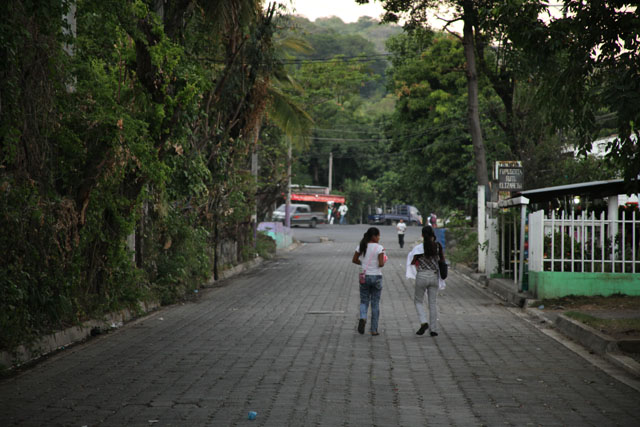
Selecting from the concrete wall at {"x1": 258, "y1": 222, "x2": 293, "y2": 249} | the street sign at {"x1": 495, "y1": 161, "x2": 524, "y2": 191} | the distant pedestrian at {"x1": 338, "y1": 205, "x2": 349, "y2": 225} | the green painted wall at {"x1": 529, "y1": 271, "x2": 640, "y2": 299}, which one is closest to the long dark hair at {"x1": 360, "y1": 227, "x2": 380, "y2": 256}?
the green painted wall at {"x1": 529, "y1": 271, "x2": 640, "y2": 299}

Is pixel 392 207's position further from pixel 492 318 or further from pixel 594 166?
pixel 492 318

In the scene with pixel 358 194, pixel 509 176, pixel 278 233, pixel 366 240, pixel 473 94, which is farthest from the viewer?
pixel 358 194

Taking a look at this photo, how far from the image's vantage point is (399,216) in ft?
262

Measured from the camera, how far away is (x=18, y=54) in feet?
31.1

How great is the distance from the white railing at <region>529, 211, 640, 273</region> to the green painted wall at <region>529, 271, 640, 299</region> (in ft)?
0.56

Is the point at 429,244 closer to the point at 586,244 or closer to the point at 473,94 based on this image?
the point at 586,244

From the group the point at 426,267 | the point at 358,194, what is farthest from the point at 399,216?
the point at 426,267

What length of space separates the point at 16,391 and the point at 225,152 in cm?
1415

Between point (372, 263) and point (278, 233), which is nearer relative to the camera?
point (372, 263)

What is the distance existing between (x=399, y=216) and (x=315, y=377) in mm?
71680

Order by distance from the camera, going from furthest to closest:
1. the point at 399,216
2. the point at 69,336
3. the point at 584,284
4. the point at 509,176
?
the point at 399,216, the point at 509,176, the point at 584,284, the point at 69,336

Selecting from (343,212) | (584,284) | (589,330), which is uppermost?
(343,212)

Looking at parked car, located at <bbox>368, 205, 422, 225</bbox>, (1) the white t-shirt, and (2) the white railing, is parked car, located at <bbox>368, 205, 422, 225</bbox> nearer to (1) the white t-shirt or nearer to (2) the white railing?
(2) the white railing

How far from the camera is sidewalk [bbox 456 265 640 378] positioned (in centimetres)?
1012
